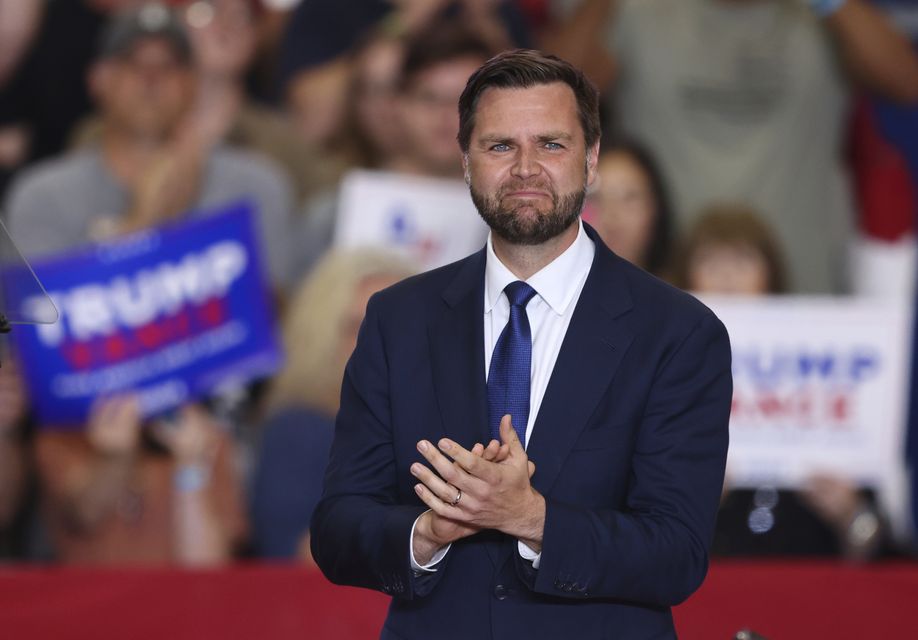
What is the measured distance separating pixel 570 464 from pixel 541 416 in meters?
0.07

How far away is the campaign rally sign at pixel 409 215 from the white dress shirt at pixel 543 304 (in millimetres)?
2249

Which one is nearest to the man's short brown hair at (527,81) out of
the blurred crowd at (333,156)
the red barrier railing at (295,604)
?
the red barrier railing at (295,604)

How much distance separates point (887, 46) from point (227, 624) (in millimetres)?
2707

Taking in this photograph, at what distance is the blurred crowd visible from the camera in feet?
12.3

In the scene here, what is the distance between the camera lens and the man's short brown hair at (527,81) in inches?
65.8

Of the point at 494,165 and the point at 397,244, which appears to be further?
the point at 397,244

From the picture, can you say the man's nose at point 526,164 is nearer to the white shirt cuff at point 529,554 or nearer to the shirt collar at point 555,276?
the shirt collar at point 555,276

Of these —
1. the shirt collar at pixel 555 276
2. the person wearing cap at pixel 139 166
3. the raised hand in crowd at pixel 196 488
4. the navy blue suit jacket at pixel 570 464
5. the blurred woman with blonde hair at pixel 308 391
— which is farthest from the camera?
the person wearing cap at pixel 139 166

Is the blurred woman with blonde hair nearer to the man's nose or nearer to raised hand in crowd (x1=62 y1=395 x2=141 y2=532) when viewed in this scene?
raised hand in crowd (x1=62 y1=395 x2=141 y2=532)

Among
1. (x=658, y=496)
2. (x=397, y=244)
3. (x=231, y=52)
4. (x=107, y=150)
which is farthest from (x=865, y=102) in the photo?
(x=658, y=496)

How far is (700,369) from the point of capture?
170cm

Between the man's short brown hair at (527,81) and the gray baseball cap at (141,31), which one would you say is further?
the gray baseball cap at (141,31)

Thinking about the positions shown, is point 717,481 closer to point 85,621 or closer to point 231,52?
point 85,621

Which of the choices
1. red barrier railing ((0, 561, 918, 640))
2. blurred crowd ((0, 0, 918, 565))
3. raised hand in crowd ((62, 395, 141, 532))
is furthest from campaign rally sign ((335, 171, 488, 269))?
red barrier railing ((0, 561, 918, 640))
